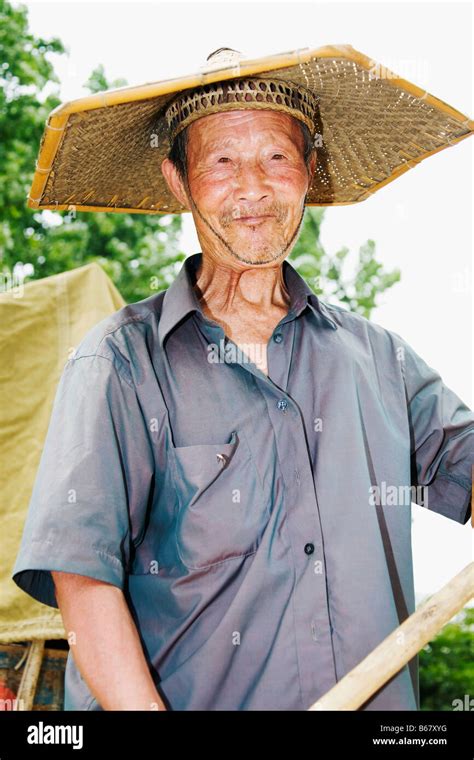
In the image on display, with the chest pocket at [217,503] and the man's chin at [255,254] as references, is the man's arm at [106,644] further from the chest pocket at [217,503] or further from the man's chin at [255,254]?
the man's chin at [255,254]

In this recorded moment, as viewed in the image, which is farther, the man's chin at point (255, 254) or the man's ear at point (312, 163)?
the man's ear at point (312, 163)

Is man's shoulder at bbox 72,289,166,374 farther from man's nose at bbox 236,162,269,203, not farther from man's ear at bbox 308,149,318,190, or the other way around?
man's ear at bbox 308,149,318,190

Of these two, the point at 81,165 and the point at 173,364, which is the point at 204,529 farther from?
the point at 81,165

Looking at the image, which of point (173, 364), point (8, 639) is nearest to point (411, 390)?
point (173, 364)

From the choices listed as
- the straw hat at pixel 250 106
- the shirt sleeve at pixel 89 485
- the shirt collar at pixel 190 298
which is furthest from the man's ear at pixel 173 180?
the shirt sleeve at pixel 89 485

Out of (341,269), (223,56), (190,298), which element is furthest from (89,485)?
(341,269)

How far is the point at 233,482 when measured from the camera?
2.11 metres

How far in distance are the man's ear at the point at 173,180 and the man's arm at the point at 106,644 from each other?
1175 millimetres

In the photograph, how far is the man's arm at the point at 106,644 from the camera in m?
1.87

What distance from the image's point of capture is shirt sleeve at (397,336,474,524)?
8.11ft

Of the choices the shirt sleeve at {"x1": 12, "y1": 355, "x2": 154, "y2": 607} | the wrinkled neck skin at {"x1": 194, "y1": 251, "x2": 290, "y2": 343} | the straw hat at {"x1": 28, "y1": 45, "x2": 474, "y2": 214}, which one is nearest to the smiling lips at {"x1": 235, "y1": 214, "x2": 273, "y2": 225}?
the wrinkled neck skin at {"x1": 194, "y1": 251, "x2": 290, "y2": 343}

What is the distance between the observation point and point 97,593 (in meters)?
1.95

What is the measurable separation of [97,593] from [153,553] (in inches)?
9.0

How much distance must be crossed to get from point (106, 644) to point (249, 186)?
3.80 ft
